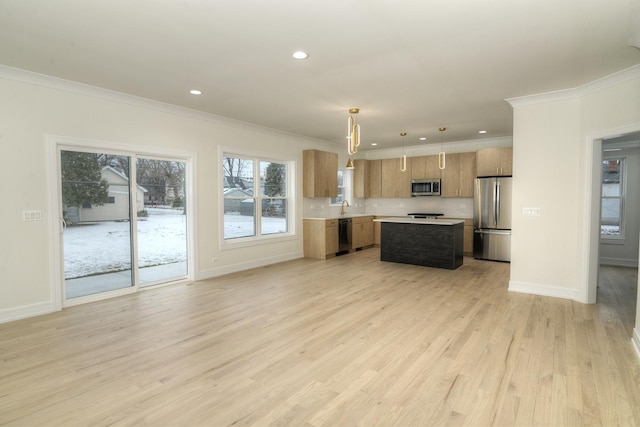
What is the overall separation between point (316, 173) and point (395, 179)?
103 inches

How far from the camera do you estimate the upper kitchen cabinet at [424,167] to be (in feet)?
27.2

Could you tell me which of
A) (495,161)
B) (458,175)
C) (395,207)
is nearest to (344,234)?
(395,207)

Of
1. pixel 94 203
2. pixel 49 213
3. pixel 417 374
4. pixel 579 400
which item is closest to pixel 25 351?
pixel 49 213

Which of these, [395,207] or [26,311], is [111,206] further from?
[395,207]

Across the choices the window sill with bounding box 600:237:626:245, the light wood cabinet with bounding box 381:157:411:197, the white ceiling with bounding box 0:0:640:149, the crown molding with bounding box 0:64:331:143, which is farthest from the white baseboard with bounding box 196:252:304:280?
the window sill with bounding box 600:237:626:245

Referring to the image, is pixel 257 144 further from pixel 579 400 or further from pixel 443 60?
pixel 579 400

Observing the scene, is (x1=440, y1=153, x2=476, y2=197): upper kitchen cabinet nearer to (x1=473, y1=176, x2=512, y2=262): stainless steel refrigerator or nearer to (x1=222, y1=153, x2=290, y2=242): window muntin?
(x1=473, y1=176, x2=512, y2=262): stainless steel refrigerator

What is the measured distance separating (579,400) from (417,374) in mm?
1044

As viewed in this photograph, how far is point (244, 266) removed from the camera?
6238 mm

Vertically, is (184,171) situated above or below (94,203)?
above

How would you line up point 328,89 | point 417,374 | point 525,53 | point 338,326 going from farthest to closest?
point 328,89
point 338,326
point 525,53
point 417,374

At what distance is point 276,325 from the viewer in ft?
11.5

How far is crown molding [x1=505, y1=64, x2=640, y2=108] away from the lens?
3588 mm

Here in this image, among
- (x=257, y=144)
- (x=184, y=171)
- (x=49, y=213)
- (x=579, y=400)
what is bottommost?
(x=579, y=400)
